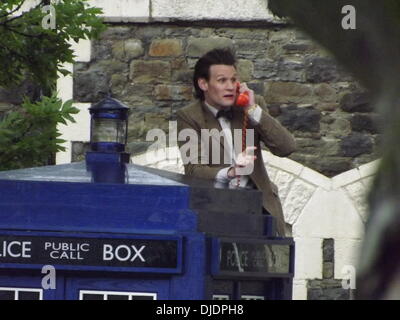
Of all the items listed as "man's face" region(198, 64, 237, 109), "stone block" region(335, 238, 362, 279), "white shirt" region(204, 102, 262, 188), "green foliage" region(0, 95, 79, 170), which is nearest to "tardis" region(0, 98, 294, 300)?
"white shirt" region(204, 102, 262, 188)

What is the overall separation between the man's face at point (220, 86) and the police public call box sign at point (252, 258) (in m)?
1.05

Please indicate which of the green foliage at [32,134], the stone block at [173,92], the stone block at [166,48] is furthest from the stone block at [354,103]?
the green foliage at [32,134]

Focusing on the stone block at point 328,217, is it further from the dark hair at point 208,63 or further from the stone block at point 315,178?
the dark hair at point 208,63

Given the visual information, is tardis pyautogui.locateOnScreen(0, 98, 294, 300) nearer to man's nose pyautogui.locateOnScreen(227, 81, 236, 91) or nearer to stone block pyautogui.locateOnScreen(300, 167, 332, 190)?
man's nose pyautogui.locateOnScreen(227, 81, 236, 91)

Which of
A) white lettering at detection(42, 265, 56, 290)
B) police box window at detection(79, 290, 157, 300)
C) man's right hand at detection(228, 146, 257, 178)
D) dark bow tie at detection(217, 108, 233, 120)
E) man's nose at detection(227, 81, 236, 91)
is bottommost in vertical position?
police box window at detection(79, 290, 157, 300)

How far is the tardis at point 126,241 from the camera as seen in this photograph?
5.12 metres

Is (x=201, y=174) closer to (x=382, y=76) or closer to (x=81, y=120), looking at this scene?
(x=382, y=76)

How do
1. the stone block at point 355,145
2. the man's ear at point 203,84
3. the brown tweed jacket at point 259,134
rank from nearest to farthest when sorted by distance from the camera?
1. the brown tweed jacket at point 259,134
2. the man's ear at point 203,84
3. the stone block at point 355,145

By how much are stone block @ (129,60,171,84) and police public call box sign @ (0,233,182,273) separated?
187 inches

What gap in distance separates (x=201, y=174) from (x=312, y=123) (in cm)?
381

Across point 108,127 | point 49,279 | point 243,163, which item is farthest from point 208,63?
point 49,279

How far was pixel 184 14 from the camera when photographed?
9836 millimetres

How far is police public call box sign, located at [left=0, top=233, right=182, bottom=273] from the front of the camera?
511cm
